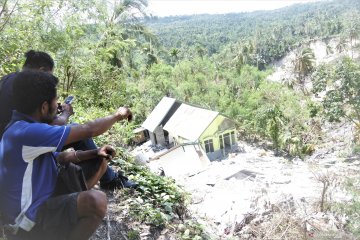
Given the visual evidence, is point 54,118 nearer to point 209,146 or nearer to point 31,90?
point 31,90

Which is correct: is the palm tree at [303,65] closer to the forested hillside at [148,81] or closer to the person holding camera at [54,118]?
the forested hillside at [148,81]

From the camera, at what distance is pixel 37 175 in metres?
2.18

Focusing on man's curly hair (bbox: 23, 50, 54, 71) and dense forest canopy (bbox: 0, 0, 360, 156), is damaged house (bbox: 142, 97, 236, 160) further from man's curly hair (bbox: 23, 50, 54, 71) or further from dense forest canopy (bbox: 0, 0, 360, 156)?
man's curly hair (bbox: 23, 50, 54, 71)

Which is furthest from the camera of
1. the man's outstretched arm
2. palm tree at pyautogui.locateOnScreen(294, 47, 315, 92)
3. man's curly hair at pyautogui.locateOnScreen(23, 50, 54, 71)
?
palm tree at pyautogui.locateOnScreen(294, 47, 315, 92)

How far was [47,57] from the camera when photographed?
10.5 ft

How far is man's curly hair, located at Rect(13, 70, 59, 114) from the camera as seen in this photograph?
2164 millimetres

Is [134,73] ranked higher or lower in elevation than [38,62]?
lower

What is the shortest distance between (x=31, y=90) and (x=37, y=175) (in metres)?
0.53

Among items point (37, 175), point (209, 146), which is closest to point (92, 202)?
point (37, 175)

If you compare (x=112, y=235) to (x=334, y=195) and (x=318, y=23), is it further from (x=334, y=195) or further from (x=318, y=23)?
(x=318, y=23)

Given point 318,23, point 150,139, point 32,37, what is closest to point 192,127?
point 150,139

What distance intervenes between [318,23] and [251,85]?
8294cm

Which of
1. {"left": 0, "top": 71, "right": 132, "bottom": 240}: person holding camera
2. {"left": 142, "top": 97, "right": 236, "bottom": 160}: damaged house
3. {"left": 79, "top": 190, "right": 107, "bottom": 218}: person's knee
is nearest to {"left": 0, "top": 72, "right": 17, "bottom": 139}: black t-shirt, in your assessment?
{"left": 0, "top": 71, "right": 132, "bottom": 240}: person holding camera

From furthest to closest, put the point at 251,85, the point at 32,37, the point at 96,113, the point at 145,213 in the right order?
the point at 251,85 < the point at 96,113 < the point at 32,37 < the point at 145,213
